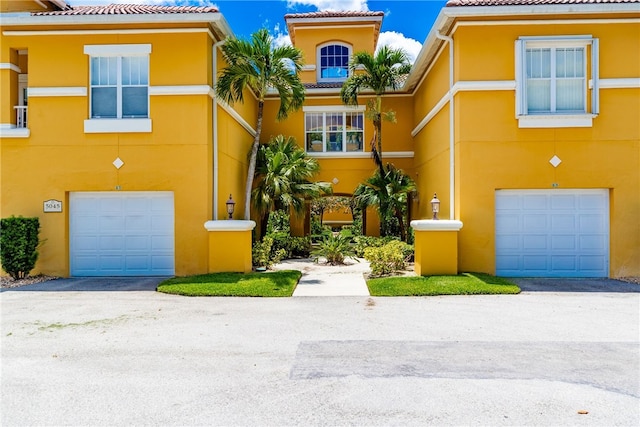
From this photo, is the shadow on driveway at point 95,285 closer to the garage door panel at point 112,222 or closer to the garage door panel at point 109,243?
the garage door panel at point 109,243

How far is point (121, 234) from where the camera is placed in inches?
457

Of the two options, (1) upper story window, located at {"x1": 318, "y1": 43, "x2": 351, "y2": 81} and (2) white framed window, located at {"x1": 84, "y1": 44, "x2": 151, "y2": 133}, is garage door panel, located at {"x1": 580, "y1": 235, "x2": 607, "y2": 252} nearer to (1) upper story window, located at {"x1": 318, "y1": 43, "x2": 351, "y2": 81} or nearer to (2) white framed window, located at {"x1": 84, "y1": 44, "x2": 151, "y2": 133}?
(2) white framed window, located at {"x1": 84, "y1": 44, "x2": 151, "y2": 133}

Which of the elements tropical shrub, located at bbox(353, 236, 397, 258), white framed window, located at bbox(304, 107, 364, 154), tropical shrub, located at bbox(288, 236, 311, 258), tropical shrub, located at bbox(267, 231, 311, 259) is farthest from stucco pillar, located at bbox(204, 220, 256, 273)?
white framed window, located at bbox(304, 107, 364, 154)

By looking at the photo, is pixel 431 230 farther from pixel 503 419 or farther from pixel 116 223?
pixel 116 223

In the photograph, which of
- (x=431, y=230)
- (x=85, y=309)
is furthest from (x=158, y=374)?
(x=431, y=230)

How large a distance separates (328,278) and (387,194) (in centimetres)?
437

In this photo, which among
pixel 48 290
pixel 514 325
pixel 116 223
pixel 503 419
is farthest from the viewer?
pixel 116 223

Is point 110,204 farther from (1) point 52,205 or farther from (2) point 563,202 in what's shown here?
(2) point 563,202

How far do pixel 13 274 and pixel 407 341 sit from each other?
10193 millimetres

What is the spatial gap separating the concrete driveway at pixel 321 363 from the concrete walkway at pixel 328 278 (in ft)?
3.69

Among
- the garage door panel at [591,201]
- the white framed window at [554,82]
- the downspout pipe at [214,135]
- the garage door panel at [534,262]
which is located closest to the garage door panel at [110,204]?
the downspout pipe at [214,135]

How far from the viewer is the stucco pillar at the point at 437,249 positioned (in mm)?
10672

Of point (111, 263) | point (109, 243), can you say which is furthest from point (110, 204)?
point (111, 263)

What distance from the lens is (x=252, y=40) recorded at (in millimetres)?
11359
